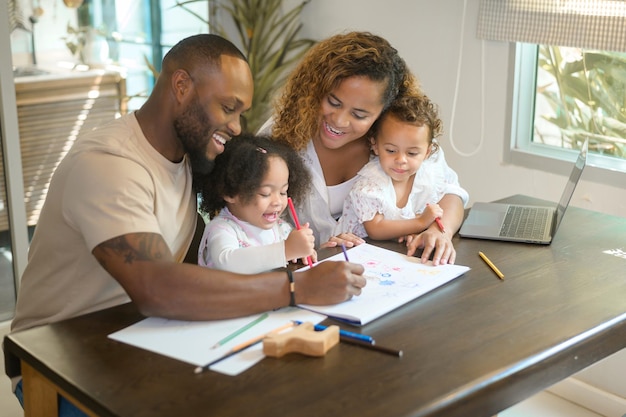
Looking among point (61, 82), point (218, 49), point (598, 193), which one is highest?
point (218, 49)

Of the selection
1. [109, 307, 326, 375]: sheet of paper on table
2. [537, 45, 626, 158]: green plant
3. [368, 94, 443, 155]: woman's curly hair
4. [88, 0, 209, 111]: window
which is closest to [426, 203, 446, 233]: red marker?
[368, 94, 443, 155]: woman's curly hair

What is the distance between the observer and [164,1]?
4.02 meters

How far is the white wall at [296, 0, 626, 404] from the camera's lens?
2.93 meters

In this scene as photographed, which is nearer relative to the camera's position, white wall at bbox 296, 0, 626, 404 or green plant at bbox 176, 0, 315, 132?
white wall at bbox 296, 0, 626, 404

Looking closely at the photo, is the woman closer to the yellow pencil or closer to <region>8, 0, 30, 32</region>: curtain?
the yellow pencil

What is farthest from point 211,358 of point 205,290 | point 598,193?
point 598,193

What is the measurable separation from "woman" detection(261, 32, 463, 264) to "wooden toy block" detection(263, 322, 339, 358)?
2.27 feet

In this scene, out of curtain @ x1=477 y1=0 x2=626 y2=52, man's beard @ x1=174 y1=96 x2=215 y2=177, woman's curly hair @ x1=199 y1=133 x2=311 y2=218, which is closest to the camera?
man's beard @ x1=174 y1=96 x2=215 y2=177

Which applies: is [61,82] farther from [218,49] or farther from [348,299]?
[348,299]

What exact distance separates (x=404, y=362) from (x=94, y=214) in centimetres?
66

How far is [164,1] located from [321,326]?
2.93 metres

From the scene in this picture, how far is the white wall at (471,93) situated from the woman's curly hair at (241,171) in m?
1.31

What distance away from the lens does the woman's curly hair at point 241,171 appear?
6.19ft

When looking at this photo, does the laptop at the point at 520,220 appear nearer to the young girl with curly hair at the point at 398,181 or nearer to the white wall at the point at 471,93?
the young girl with curly hair at the point at 398,181
